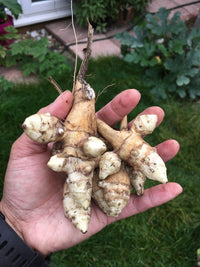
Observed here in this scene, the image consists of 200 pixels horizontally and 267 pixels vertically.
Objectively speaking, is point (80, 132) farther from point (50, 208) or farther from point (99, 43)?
point (99, 43)

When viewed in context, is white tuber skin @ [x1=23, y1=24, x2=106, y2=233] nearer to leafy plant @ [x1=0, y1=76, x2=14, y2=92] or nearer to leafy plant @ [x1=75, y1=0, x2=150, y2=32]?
leafy plant @ [x1=0, y1=76, x2=14, y2=92]

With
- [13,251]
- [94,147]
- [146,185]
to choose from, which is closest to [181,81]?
[146,185]

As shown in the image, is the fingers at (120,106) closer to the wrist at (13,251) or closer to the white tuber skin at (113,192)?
the white tuber skin at (113,192)

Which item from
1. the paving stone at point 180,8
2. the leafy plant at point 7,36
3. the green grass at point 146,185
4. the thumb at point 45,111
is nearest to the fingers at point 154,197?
the green grass at point 146,185

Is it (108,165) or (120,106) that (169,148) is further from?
(108,165)

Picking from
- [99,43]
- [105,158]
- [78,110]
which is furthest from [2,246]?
[99,43]

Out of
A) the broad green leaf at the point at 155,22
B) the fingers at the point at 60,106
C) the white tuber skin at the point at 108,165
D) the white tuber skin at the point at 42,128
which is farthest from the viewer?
the broad green leaf at the point at 155,22
